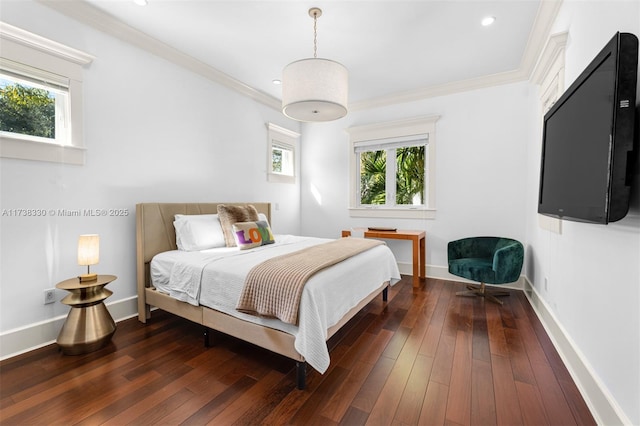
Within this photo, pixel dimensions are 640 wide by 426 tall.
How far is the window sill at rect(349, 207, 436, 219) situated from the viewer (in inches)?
169

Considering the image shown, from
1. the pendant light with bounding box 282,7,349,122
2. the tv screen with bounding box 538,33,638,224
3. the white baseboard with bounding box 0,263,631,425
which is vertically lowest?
the white baseboard with bounding box 0,263,631,425

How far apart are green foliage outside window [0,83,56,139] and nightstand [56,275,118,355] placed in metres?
1.24

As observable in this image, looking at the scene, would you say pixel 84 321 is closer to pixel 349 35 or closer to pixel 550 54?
pixel 349 35

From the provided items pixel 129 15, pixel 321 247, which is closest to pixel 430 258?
pixel 321 247

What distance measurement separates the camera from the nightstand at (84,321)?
82.9 inches

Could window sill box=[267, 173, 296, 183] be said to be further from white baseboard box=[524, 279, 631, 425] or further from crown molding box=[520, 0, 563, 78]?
white baseboard box=[524, 279, 631, 425]

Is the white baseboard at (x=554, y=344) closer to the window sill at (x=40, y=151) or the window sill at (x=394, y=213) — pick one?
the window sill at (x=40, y=151)

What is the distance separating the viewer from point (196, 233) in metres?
2.90

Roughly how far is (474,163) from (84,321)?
15.2 ft

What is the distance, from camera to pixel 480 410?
154 cm

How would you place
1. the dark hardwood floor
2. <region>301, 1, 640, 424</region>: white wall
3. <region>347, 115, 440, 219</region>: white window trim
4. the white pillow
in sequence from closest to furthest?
<region>301, 1, 640, 424</region>: white wall
the dark hardwood floor
the white pillow
<region>347, 115, 440, 219</region>: white window trim

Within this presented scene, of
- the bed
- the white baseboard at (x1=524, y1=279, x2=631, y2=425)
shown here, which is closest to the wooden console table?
the bed

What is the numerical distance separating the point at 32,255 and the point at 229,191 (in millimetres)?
2115

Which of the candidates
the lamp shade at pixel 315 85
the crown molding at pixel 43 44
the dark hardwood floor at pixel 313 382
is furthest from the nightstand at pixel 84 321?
the lamp shade at pixel 315 85
